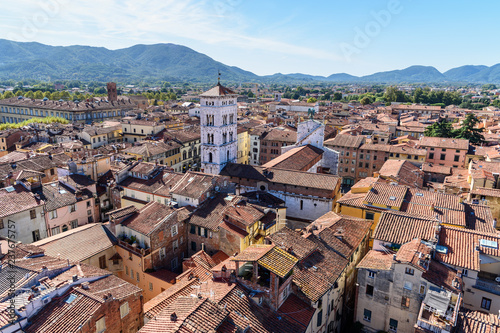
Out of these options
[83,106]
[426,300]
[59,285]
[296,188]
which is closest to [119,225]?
[59,285]

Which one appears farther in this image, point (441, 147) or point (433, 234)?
point (441, 147)

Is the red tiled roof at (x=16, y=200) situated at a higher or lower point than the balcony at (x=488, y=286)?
higher

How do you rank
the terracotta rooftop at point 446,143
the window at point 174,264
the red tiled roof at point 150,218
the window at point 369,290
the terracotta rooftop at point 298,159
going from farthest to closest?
the terracotta rooftop at point 446,143
the terracotta rooftop at point 298,159
the window at point 174,264
the red tiled roof at point 150,218
the window at point 369,290

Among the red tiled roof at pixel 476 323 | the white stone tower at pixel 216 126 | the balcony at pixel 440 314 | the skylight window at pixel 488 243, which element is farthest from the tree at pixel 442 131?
the balcony at pixel 440 314

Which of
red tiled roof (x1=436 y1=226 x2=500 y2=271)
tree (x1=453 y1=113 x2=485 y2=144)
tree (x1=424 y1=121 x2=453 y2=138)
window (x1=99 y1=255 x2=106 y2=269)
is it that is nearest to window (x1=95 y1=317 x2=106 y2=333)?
window (x1=99 y1=255 x2=106 y2=269)

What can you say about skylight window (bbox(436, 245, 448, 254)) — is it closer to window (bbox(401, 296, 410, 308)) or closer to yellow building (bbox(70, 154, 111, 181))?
window (bbox(401, 296, 410, 308))

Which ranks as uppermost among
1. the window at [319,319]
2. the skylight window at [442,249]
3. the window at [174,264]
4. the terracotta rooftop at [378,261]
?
the skylight window at [442,249]

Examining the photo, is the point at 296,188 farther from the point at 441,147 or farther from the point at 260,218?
the point at 441,147

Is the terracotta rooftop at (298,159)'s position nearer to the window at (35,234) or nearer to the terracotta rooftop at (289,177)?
the terracotta rooftop at (289,177)
